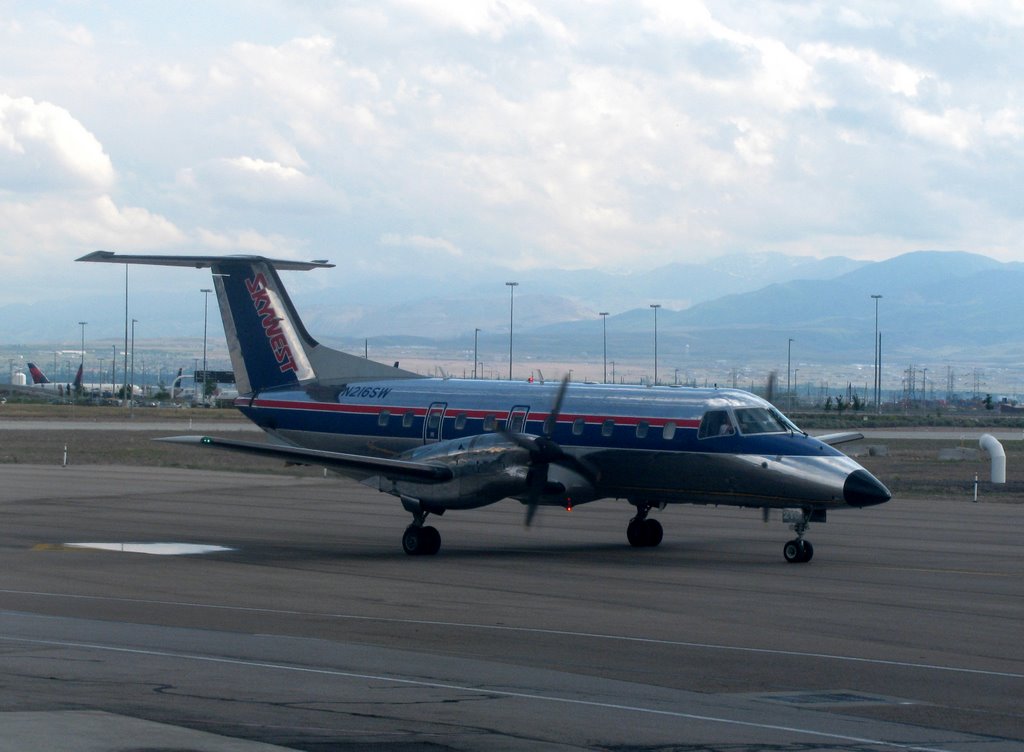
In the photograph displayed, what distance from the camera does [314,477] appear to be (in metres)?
42.6

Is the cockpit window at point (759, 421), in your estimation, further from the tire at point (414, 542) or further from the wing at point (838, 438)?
the tire at point (414, 542)

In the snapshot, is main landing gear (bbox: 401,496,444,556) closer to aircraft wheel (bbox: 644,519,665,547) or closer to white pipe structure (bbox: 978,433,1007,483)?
aircraft wheel (bbox: 644,519,665,547)

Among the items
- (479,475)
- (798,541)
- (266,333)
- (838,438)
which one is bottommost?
(798,541)

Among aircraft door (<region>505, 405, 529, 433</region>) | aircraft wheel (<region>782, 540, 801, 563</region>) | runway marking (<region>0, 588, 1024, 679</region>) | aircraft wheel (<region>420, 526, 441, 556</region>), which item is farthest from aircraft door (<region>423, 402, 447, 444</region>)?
runway marking (<region>0, 588, 1024, 679</region>)

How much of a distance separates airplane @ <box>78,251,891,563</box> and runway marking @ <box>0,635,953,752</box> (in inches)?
338

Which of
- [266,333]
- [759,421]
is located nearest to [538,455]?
[759,421]

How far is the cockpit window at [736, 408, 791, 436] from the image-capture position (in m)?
21.8

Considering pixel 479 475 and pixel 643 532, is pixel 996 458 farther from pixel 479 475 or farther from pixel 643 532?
pixel 479 475

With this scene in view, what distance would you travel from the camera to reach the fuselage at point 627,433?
834 inches

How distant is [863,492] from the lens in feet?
66.6

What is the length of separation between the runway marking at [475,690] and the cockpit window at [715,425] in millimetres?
11807

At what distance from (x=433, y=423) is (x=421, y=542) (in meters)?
3.21

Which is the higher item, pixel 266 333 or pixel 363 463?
pixel 266 333

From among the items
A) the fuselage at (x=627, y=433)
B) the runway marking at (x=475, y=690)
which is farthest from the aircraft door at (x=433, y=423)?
the runway marking at (x=475, y=690)
